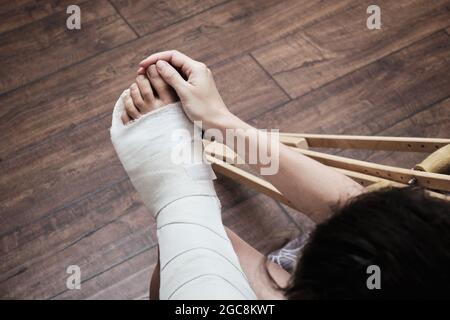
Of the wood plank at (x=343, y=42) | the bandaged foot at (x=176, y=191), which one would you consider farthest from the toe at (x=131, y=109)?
the wood plank at (x=343, y=42)

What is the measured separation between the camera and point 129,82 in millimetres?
1459

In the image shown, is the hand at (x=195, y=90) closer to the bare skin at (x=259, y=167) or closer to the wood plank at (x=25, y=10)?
the bare skin at (x=259, y=167)

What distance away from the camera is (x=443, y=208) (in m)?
0.61

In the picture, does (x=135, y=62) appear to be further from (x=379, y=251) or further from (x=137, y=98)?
(x=379, y=251)

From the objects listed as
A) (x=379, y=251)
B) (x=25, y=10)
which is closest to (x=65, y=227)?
(x=25, y=10)

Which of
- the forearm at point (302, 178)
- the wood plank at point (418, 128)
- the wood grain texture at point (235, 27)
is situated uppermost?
the forearm at point (302, 178)

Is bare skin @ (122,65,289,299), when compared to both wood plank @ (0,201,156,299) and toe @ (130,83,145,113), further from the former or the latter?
wood plank @ (0,201,156,299)

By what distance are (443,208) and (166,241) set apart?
36cm

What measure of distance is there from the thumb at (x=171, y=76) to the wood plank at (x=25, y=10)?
82cm

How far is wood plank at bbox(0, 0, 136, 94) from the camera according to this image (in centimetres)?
151

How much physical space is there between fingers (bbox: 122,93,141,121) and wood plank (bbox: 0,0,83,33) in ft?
2.61

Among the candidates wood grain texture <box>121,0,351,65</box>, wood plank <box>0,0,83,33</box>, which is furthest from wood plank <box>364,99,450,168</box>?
wood plank <box>0,0,83,33</box>

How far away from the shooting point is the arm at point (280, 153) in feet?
2.77

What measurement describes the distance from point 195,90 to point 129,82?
1.91ft
